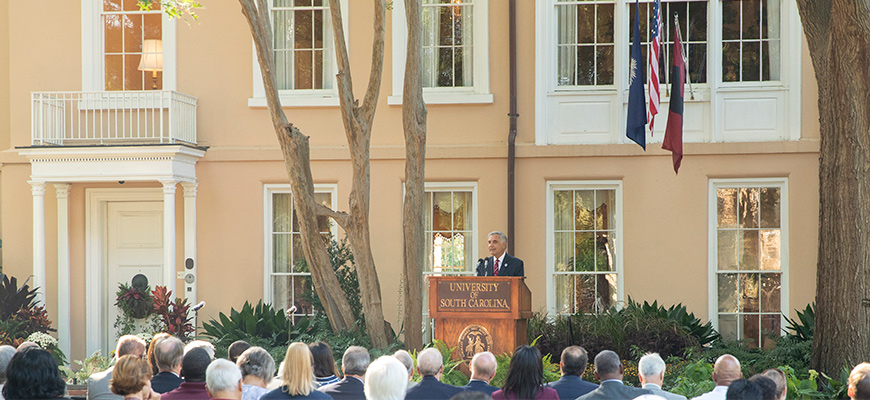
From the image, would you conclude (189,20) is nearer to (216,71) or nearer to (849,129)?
(216,71)

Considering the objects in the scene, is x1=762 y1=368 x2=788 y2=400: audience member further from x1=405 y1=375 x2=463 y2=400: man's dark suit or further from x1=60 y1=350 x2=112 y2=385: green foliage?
x1=60 y1=350 x2=112 y2=385: green foliage

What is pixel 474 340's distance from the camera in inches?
333

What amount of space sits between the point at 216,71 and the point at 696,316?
7.53 meters

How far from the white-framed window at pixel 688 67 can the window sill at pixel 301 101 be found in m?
2.89

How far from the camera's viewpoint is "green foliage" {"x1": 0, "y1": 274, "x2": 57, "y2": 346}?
11.7m

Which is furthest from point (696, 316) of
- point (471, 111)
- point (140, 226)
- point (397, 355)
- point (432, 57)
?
point (140, 226)

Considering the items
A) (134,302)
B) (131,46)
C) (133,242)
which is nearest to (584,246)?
(134,302)

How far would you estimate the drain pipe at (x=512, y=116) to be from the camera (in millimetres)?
12188

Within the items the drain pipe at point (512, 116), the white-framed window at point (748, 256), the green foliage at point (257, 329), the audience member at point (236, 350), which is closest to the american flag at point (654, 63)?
the white-framed window at point (748, 256)

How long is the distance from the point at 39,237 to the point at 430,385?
851 cm

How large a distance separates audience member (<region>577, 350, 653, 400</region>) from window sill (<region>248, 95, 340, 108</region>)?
24.8 feet

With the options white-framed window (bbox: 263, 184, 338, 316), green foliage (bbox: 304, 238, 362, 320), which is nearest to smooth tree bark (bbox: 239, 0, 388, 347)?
green foliage (bbox: 304, 238, 362, 320)

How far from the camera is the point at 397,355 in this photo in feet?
20.7

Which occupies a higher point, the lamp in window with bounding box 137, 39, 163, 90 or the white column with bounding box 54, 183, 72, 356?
the lamp in window with bounding box 137, 39, 163, 90
